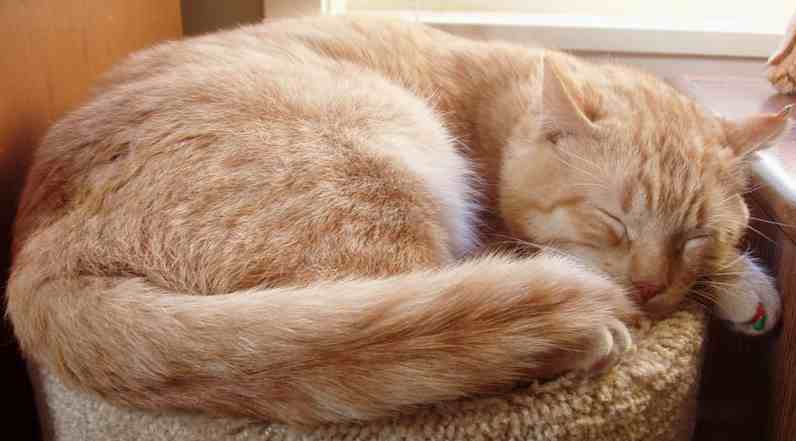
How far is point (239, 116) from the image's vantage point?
108 cm

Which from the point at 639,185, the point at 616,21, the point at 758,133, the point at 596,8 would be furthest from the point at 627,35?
the point at 639,185

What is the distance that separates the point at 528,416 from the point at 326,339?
0.86 feet

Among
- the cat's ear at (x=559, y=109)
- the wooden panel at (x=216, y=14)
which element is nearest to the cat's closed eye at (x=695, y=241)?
the cat's ear at (x=559, y=109)

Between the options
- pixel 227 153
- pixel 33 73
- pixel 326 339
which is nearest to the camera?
pixel 326 339

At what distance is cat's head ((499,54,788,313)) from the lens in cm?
113

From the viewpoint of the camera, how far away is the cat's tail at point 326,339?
2.66 ft

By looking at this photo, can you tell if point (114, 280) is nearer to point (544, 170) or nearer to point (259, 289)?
point (259, 289)

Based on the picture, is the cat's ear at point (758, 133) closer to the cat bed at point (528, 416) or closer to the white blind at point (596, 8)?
the cat bed at point (528, 416)

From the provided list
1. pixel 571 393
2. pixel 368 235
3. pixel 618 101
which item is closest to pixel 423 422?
pixel 571 393

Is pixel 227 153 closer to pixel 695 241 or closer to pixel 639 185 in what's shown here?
pixel 639 185

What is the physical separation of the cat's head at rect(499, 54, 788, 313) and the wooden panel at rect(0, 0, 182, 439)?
0.88 m

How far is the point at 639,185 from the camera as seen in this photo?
1.14 meters

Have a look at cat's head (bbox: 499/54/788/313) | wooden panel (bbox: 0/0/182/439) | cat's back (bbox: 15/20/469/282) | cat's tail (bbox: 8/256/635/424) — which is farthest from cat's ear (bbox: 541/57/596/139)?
wooden panel (bbox: 0/0/182/439)

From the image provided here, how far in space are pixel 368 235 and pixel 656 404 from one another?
46 centimetres
